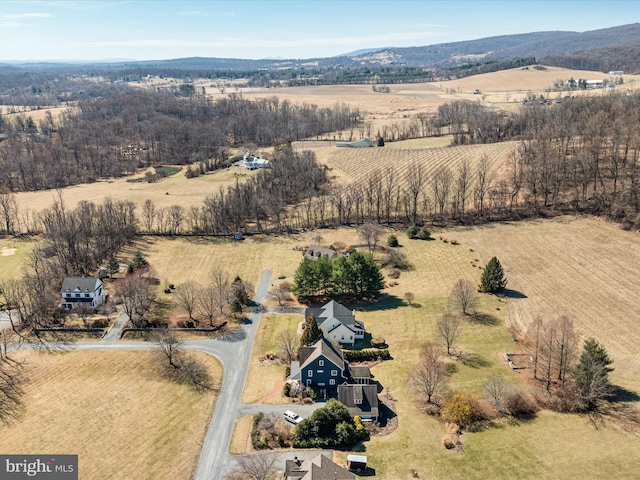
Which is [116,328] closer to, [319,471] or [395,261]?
[319,471]

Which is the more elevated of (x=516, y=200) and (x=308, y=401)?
(x=516, y=200)

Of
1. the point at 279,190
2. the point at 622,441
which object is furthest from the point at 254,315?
the point at 279,190

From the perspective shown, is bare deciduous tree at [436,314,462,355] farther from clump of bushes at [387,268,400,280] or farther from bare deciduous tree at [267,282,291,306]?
bare deciduous tree at [267,282,291,306]

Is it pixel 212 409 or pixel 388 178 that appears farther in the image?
pixel 388 178

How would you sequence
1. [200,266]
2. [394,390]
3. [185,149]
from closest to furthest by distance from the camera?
[394,390] → [200,266] → [185,149]

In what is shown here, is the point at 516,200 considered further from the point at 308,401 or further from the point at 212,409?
the point at 212,409

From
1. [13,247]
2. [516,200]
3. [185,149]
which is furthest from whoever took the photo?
[185,149]

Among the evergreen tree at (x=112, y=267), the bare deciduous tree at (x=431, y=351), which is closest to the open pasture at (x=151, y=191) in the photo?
the evergreen tree at (x=112, y=267)

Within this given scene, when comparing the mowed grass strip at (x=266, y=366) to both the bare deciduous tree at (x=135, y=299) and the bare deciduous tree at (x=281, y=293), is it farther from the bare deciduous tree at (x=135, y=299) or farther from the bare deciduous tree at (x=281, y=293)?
the bare deciduous tree at (x=135, y=299)
